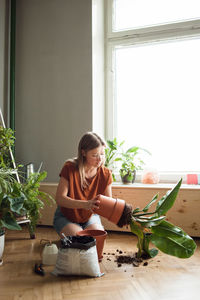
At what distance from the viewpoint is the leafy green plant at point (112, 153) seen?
3.01 meters

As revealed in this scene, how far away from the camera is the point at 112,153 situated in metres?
3.21

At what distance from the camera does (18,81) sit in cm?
346

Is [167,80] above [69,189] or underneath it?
above

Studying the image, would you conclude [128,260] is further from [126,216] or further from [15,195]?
[15,195]

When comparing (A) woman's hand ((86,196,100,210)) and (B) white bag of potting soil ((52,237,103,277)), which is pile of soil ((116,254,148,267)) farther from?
(A) woman's hand ((86,196,100,210))

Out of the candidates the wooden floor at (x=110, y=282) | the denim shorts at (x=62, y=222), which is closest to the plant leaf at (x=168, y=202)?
the wooden floor at (x=110, y=282)

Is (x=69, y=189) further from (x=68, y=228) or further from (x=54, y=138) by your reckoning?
(x=54, y=138)

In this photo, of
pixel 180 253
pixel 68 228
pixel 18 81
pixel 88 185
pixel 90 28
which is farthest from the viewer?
pixel 18 81

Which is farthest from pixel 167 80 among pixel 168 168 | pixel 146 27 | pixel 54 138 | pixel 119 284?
pixel 119 284

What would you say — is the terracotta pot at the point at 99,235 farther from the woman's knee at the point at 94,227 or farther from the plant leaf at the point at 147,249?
the plant leaf at the point at 147,249

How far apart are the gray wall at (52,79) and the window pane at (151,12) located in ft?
1.34

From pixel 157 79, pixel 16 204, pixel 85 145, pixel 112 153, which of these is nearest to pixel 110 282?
pixel 16 204

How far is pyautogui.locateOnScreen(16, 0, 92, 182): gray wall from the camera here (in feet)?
10.4

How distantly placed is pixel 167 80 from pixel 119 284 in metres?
2.17
